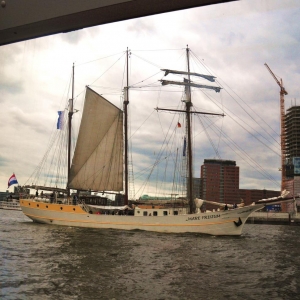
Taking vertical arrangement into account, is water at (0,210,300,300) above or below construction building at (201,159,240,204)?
below

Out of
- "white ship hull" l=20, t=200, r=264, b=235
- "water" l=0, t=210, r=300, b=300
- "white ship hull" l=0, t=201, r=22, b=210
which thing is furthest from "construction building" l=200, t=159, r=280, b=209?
"white ship hull" l=0, t=201, r=22, b=210

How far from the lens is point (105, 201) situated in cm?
1964

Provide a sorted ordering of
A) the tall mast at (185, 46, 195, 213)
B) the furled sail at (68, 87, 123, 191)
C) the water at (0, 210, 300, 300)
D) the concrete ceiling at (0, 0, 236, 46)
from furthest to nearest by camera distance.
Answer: the furled sail at (68, 87, 123, 191), the tall mast at (185, 46, 195, 213), the water at (0, 210, 300, 300), the concrete ceiling at (0, 0, 236, 46)

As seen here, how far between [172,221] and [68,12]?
15.0 metres

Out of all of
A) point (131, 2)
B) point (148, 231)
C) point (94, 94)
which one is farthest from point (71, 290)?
point (94, 94)

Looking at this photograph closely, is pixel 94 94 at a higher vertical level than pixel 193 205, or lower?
higher

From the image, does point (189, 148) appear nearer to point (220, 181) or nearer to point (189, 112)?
point (189, 112)

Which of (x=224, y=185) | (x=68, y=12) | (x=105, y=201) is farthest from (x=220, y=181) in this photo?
(x=68, y=12)

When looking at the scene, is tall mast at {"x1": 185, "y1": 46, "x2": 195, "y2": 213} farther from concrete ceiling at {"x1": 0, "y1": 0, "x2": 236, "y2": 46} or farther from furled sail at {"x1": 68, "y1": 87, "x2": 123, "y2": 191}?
concrete ceiling at {"x1": 0, "y1": 0, "x2": 236, "y2": 46}

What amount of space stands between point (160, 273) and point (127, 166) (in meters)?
13.8

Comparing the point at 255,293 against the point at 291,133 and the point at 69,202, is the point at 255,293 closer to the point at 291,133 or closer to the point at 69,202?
the point at 291,133

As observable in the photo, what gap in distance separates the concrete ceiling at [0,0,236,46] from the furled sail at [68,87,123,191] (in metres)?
17.5

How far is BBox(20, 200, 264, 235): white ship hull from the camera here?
16125 millimetres

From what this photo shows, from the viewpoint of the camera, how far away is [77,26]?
229 cm
